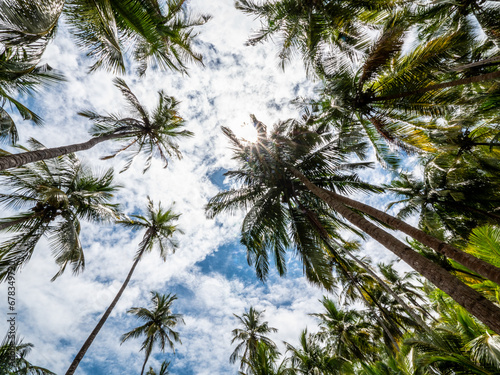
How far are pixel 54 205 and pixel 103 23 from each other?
24.9 feet

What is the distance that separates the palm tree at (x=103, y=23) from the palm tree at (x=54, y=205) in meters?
4.59

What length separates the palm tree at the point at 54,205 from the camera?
7.60 meters

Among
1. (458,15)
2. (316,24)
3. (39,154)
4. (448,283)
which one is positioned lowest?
(448,283)

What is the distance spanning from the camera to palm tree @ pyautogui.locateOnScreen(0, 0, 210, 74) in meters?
2.97

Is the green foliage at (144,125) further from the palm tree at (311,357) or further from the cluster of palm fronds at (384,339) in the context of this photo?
the palm tree at (311,357)

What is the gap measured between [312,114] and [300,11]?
354 centimetres

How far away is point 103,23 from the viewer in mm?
4172

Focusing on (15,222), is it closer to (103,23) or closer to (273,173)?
(103,23)

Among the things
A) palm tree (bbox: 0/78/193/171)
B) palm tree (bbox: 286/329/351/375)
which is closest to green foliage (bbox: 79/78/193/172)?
palm tree (bbox: 0/78/193/171)

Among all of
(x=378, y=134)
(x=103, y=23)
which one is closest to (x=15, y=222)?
(x=103, y=23)

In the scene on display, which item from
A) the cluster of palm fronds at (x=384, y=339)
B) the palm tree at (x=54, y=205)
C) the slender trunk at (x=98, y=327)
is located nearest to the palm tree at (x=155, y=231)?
the slender trunk at (x=98, y=327)

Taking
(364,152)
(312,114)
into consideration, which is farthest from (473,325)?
(312,114)

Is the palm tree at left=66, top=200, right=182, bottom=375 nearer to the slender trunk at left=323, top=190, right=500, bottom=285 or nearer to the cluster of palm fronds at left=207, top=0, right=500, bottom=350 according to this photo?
the cluster of palm fronds at left=207, top=0, right=500, bottom=350

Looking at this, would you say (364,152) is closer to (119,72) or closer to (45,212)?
(119,72)
